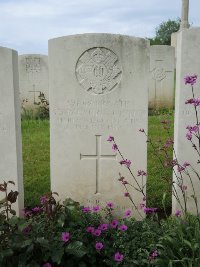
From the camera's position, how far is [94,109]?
3.94 m

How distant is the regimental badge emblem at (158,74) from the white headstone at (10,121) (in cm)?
704

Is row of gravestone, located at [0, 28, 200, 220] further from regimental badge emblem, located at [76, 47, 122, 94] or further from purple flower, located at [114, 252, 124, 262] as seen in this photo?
purple flower, located at [114, 252, 124, 262]

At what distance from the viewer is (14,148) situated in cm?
392

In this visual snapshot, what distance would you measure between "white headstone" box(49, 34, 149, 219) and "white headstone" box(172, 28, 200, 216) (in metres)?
0.36

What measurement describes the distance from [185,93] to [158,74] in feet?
22.0

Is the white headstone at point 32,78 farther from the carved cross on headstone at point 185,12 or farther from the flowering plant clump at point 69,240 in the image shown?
the carved cross on headstone at point 185,12

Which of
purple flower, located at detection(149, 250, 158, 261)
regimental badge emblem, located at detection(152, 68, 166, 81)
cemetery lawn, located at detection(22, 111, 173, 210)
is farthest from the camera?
regimental badge emblem, located at detection(152, 68, 166, 81)

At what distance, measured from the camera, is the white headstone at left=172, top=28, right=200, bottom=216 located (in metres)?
3.83

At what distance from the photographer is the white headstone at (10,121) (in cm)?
376

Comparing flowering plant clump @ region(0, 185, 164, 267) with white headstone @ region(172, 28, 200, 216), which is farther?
white headstone @ region(172, 28, 200, 216)

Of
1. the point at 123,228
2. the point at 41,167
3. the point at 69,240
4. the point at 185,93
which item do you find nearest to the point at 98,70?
the point at 185,93

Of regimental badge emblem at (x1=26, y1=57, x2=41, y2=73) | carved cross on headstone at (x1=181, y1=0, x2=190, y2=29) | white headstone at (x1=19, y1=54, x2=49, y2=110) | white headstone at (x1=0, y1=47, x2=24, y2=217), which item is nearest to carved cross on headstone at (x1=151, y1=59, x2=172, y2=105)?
white headstone at (x1=19, y1=54, x2=49, y2=110)

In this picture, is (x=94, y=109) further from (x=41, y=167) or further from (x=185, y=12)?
(x=185, y=12)

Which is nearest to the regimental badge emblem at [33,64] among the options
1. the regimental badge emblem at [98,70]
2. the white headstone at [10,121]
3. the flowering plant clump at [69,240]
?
the white headstone at [10,121]
